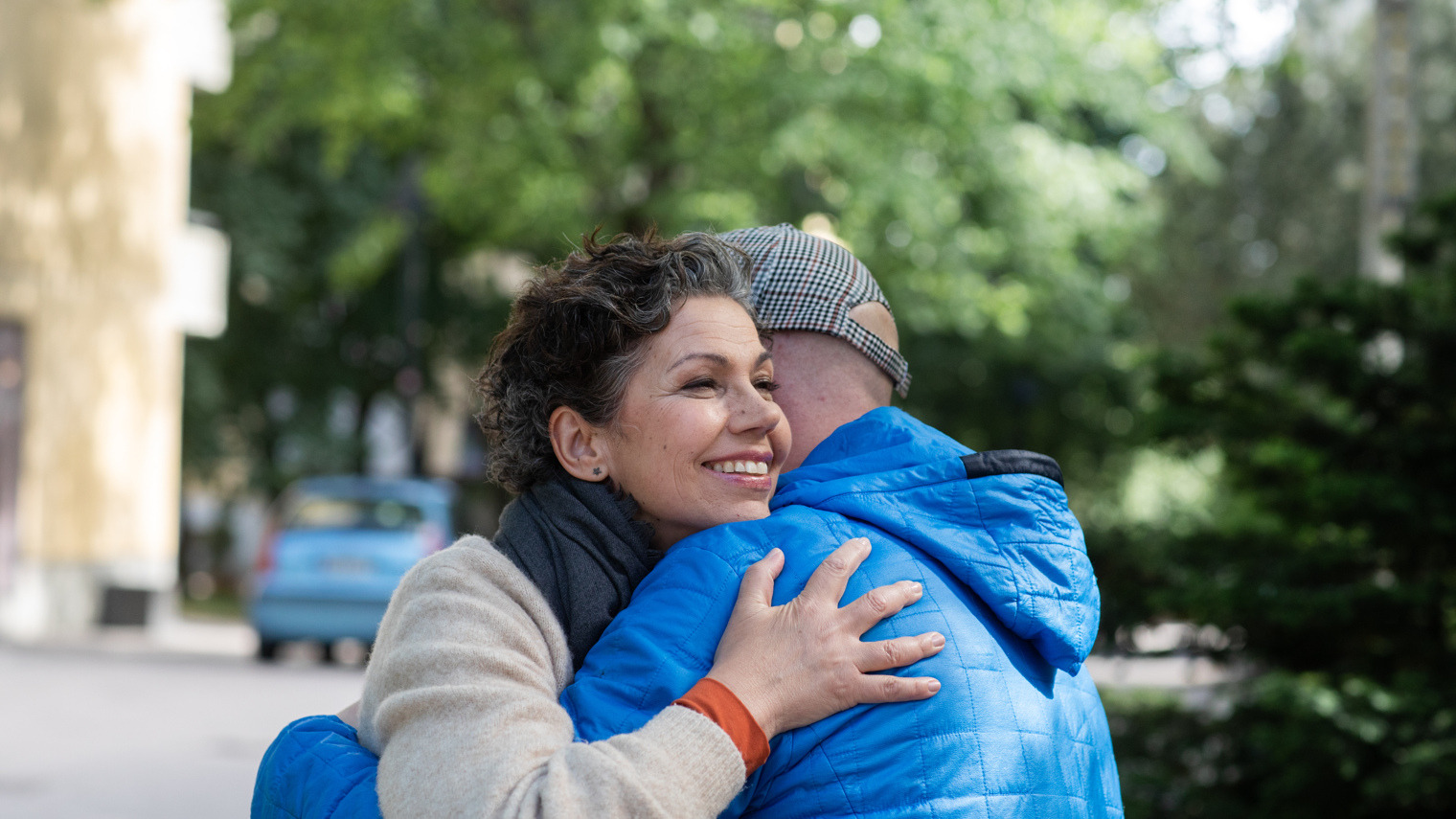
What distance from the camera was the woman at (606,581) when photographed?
179 cm

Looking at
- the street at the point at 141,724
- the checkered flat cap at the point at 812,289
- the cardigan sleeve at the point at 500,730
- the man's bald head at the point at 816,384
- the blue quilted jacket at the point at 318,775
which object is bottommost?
the street at the point at 141,724

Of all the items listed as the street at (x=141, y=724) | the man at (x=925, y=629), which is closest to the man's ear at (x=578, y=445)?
the man at (x=925, y=629)

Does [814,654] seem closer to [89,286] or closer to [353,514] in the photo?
[353,514]

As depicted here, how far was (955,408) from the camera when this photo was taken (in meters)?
23.4

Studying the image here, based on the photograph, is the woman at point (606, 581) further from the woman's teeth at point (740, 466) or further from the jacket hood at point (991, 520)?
the jacket hood at point (991, 520)

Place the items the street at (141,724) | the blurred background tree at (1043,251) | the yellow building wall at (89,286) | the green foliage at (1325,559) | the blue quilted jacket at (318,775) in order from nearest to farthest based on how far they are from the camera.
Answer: the blue quilted jacket at (318,775) → the green foliage at (1325,559) → the blurred background tree at (1043,251) → the street at (141,724) → the yellow building wall at (89,286)

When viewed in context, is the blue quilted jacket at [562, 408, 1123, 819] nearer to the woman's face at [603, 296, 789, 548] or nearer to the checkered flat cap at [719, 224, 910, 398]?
the woman's face at [603, 296, 789, 548]

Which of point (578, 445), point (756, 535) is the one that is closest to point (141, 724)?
point (578, 445)

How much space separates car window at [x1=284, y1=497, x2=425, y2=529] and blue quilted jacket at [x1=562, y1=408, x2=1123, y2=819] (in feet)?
44.2

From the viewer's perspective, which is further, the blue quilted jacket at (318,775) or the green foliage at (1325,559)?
the green foliage at (1325,559)

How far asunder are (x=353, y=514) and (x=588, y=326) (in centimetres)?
1360

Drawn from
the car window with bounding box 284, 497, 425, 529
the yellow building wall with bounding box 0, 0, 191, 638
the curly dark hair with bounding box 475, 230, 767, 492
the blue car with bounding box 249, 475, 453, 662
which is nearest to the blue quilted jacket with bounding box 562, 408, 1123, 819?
the curly dark hair with bounding box 475, 230, 767, 492

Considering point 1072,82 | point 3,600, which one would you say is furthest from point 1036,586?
point 3,600

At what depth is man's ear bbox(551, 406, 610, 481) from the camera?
229cm
